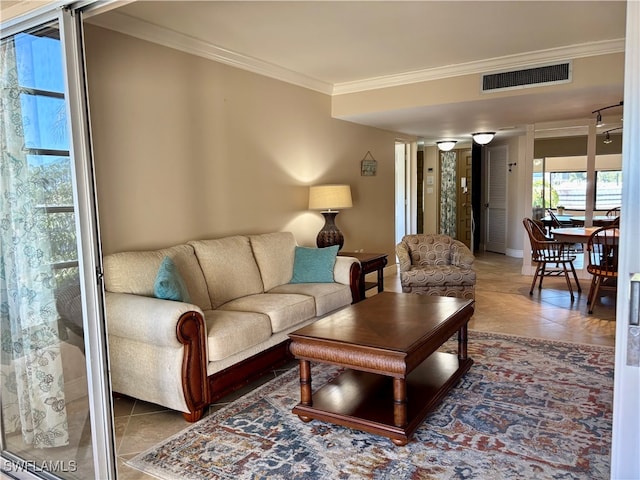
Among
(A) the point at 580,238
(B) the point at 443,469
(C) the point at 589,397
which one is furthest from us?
(A) the point at 580,238

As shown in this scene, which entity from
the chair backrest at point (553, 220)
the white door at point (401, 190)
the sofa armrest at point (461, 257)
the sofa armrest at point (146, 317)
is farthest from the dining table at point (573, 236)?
the sofa armrest at point (146, 317)

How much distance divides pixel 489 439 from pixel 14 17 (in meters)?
3.00

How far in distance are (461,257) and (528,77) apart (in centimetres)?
188

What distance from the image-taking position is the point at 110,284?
10.2ft

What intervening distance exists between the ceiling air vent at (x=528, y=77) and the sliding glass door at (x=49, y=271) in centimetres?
395

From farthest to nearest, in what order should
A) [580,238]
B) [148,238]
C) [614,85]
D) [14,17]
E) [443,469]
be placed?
[580,238] → [614,85] → [148,238] → [443,469] → [14,17]

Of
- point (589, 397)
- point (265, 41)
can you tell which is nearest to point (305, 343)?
point (589, 397)

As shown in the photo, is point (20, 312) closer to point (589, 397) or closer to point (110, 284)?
point (110, 284)

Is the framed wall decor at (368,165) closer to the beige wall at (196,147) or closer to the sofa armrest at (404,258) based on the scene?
the beige wall at (196,147)

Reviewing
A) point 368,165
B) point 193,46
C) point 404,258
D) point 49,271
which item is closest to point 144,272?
point 49,271

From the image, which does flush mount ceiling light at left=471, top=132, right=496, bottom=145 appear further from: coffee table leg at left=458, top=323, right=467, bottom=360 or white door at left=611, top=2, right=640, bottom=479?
white door at left=611, top=2, right=640, bottom=479

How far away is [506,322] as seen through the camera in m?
4.59

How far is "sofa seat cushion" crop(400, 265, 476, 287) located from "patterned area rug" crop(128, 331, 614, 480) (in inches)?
65.1

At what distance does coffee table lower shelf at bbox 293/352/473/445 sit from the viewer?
247 cm
